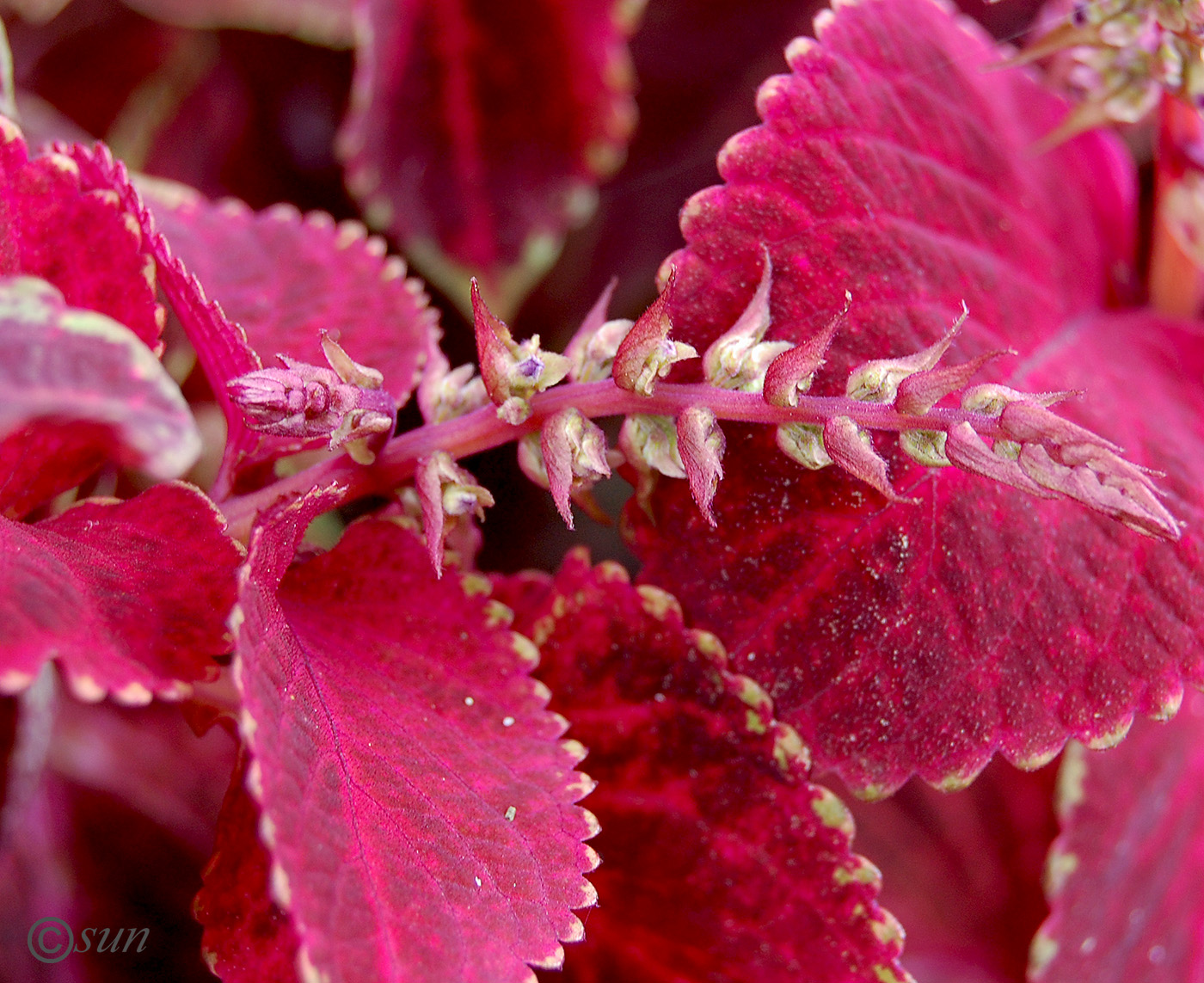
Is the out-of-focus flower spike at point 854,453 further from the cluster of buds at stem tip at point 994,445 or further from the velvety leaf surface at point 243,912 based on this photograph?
the velvety leaf surface at point 243,912

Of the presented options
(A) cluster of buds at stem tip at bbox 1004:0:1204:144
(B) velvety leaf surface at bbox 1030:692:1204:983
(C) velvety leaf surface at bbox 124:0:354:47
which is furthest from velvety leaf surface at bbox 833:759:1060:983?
(C) velvety leaf surface at bbox 124:0:354:47

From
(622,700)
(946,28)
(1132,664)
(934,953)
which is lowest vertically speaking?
(934,953)

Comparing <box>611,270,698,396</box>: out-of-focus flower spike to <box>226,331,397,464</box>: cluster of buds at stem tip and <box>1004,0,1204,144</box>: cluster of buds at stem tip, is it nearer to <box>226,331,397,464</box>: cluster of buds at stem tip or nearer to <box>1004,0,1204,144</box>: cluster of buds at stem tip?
<box>226,331,397,464</box>: cluster of buds at stem tip

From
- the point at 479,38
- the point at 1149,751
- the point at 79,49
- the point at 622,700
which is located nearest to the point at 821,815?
the point at 622,700

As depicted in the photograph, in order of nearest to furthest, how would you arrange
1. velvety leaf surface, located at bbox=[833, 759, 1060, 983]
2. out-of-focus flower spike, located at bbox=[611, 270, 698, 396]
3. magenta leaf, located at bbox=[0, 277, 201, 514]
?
magenta leaf, located at bbox=[0, 277, 201, 514] → out-of-focus flower spike, located at bbox=[611, 270, 698, 396] → velvety leaf surface, located at bbox=[833, 759, 1060, 983]

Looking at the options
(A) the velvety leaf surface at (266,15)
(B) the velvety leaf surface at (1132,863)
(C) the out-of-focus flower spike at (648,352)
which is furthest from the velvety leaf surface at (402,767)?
(A) the velvety leaf surface at (266,15)

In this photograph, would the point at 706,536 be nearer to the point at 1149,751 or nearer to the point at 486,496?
the point at 486,496

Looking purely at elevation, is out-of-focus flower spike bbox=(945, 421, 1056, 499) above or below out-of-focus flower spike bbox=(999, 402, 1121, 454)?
below
